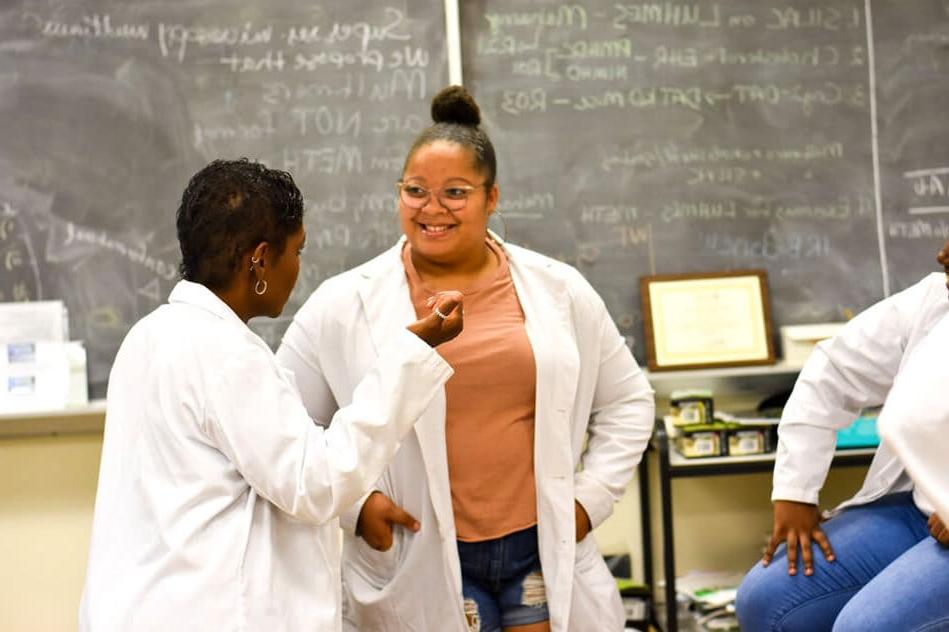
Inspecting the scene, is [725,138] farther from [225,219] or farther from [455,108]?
[225,219]

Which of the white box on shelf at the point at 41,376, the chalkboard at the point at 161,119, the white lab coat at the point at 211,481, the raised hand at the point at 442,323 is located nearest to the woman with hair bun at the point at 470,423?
the raised hand at the point at 442,323

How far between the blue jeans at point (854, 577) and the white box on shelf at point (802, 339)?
1.24 meters

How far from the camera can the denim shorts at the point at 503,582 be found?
2.01 m

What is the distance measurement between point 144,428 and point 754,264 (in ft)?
7.42

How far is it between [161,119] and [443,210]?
4.70 feet

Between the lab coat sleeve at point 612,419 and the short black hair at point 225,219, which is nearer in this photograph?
the short black hair at point 225,219

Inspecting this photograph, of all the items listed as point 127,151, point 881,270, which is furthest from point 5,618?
point 881,270

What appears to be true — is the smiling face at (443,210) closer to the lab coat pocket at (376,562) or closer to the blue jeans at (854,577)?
the lab coat pocket at (376,562)

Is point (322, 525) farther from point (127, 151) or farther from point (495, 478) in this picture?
point (127, 151)

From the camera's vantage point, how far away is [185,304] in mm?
1538

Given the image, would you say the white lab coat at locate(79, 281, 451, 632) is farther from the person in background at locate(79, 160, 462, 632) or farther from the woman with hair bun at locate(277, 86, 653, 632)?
the woman with hair bun at locate(277, 86, 653, 632)

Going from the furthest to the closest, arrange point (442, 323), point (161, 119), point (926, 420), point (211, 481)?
point (161, 119) < point (442, 323) < point (211, 481) < point (926, 420)

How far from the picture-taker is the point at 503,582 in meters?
2.05

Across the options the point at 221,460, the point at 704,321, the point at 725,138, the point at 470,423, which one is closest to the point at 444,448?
the point at 470,423
